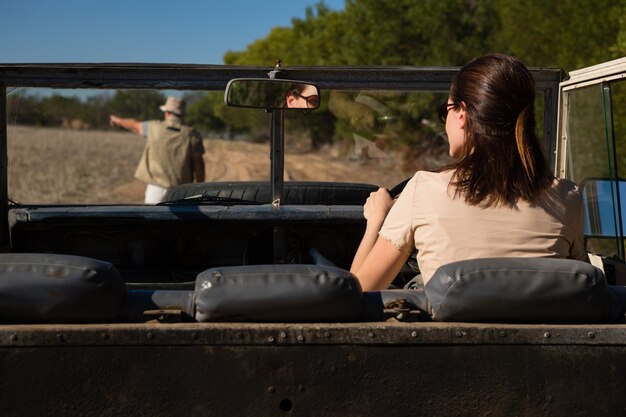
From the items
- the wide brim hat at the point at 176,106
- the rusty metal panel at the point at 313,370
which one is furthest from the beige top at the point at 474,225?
the wide brim hat at the point at 176,106

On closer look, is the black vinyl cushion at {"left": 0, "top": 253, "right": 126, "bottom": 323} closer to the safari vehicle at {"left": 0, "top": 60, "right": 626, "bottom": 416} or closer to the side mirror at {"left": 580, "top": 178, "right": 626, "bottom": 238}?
the safari vehicle at {"left": 0, "top": 60, "right": 626, "bottom": 416}

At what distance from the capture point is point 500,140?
10.2 feet

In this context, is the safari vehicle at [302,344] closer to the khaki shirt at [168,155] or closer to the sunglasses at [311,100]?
the sunglasses at [311,100]

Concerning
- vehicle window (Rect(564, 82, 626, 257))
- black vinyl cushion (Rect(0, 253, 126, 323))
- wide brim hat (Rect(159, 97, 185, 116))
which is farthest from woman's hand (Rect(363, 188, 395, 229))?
wide brim hat (Rect(159, 97, 185, 116))

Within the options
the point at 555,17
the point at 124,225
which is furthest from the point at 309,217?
the point at 555,17

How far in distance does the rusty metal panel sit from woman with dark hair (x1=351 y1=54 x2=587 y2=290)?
0.49m

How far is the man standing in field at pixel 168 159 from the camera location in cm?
838

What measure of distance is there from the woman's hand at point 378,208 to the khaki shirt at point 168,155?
202 inches

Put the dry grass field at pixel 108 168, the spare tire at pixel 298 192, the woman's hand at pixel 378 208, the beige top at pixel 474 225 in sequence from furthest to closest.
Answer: the dry grass field at pixel 108 168 < the spare tire at pixel 298 192 < the woman's hand at pixel 378 208 < the beige top at pixel 474 225

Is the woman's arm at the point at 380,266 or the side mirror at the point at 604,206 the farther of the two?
the side mirror at the point at 604,206

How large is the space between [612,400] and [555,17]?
21.4 metres

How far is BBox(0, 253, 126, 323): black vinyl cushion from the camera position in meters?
2.58

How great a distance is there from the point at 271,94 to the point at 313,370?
7.06 ft

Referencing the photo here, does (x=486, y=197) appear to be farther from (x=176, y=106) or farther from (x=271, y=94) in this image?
(x=176, y=106)
